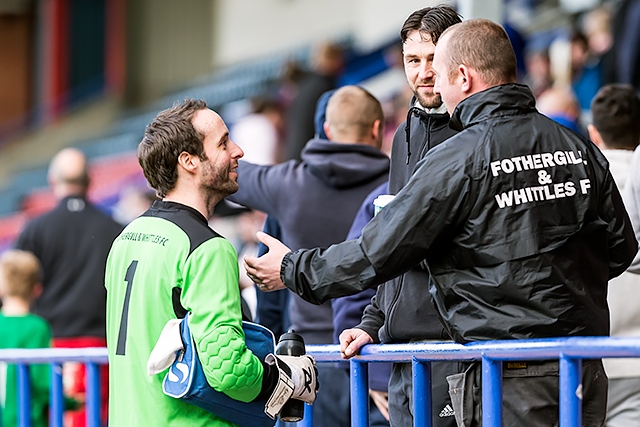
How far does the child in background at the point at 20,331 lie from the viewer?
17.3 feet

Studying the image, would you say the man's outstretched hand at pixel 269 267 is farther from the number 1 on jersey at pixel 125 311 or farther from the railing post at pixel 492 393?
the railing post at pixel 492 393

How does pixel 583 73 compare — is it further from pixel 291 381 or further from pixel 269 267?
pixel 291 381

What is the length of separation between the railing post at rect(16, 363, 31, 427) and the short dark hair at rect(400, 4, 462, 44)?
236 centimetres

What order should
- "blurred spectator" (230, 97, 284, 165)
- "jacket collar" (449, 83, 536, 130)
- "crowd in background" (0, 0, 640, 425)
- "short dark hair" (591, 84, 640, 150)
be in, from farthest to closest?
"blurred spectator" (230, 97, 284, 165) < "crowd in background" (0, 0, 640, 425) < "short dark hair" (591, 84, 640, 150) < "jacket collar" (449, 83, 536, 130)

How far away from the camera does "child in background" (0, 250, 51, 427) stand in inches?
207

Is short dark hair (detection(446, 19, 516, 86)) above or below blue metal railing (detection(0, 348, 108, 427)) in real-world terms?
above

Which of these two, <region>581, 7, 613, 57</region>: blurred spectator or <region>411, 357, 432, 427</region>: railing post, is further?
<region>581, 7, 613, 57</region>: blurred spectator

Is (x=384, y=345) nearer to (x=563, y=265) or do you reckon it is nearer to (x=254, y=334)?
(x=254, y=334)

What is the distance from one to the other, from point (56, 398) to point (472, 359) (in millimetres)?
2383

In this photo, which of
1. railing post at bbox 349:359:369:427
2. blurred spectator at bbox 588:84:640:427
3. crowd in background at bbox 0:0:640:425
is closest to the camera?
railing post at bbox 349:359:369:427

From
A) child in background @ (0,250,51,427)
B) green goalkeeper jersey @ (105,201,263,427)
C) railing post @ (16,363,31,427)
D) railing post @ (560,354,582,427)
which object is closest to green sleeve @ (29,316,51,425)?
child in background @ (0,250,51,427)

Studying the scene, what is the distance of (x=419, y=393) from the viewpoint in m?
3.20

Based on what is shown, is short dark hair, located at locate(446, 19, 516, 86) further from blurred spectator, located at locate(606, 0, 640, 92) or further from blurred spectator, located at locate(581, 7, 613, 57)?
blurred spectator, located at locate(581, 7, 613, 57)

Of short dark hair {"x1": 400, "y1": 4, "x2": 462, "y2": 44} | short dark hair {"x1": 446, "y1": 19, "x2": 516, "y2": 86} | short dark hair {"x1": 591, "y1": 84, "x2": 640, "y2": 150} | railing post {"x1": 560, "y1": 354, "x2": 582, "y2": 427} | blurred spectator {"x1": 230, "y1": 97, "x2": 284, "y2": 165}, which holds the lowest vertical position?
railing post {"x1": 560, "y1": 354, "x2": 582, "y2": 427}
